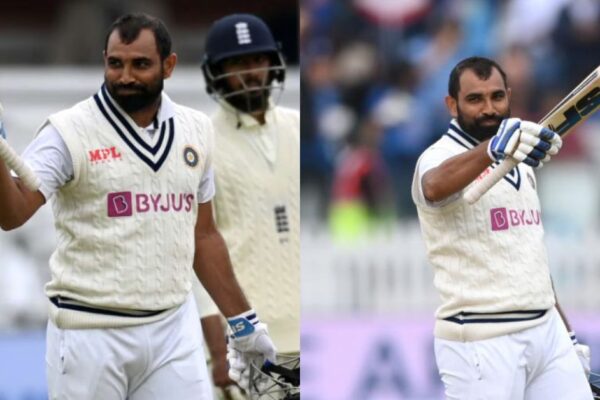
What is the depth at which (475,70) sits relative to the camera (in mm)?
4809

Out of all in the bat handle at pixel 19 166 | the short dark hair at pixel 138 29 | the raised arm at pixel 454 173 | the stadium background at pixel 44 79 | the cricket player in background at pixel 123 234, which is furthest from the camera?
the stadium background at pixel 44 79

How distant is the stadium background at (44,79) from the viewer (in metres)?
8.37

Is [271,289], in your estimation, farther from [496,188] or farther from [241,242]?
[496,188]

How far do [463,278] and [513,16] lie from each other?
8463 millimetres

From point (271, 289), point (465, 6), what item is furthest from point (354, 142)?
point (271, 289)

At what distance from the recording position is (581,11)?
1293 cm

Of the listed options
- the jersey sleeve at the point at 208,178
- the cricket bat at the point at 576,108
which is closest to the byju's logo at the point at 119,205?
the jersey sleeve at the point at 208,178

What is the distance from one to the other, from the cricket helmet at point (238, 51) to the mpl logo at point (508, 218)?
4.07 feet

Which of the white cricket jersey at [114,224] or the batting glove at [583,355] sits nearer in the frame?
the white cricket jersey at [114,224]

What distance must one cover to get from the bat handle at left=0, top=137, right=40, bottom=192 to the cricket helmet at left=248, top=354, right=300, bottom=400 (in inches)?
50.7

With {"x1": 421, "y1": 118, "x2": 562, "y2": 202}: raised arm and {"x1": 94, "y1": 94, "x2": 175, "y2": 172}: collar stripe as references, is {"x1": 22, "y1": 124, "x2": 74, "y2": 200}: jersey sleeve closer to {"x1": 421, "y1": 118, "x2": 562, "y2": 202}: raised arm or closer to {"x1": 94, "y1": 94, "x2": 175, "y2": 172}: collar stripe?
{"x1": 94, "y1": 94, "x2": 175, "y2": 172}: collar stripe

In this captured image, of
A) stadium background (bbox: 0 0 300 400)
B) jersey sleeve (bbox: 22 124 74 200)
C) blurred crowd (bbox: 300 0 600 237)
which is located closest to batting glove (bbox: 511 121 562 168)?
jersey sleeve (bbox: 22 124 74 200)

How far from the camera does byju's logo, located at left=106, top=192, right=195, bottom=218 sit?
4.14 m

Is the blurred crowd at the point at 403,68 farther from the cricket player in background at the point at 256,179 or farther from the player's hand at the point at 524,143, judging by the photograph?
the player's hand at the point at 524,143
